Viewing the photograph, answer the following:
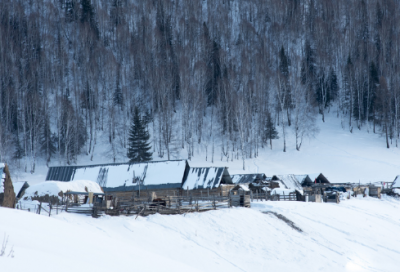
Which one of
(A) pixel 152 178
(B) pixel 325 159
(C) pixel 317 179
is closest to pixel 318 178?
(C) pixel 317 179

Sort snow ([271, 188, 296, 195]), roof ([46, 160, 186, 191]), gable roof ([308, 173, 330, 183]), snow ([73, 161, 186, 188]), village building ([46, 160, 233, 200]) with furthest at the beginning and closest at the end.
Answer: gable roof ([308, 173, 330, 183]) → snow ([73, 161, 186, 188]) → snow ([271, 188, 296, 195]) → roof ([46, 160, 186, 191]) → village building ([46, 160, 233, 200])

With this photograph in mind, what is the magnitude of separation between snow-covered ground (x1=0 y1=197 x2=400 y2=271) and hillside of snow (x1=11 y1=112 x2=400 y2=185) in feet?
78.5

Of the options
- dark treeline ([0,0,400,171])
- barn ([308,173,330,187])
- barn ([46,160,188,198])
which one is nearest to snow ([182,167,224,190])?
barn ([46,160,188,198])

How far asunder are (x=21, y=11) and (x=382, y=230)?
8531cm

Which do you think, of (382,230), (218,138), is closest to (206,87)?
(218,138)

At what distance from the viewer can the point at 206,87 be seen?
7400 cm

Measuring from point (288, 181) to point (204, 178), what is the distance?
13.4 m

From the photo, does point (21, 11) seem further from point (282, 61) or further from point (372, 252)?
point (372, 252)

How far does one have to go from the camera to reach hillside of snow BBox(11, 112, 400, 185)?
52.5 meters

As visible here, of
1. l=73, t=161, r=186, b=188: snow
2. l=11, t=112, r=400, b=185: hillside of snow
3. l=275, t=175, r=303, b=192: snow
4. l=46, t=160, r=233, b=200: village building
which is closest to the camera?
l=46, t=160, r=233, b=200: village building

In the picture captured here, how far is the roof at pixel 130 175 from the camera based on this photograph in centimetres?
4122

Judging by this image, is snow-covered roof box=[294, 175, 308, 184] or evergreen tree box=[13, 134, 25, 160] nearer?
snow-covered roof box=[294, 175, 308, 184]

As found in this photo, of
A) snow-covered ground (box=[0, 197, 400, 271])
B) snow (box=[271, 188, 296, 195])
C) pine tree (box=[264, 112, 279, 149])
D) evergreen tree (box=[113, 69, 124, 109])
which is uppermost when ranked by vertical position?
evergreen tree (box=[113, 69, 124, 109])

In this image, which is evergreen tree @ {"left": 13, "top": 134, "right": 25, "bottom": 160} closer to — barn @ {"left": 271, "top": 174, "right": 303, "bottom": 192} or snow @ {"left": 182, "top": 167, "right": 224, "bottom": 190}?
snow @ {"left": 182, "top": 167, "right": 224, "bottom": 190}
